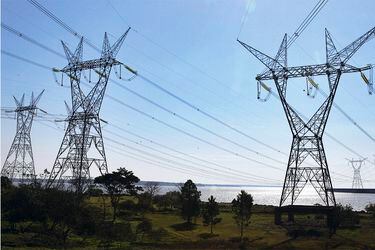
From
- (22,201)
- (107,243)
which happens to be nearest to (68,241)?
(107,243)

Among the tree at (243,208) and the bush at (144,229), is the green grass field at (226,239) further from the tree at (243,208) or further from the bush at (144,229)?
the tree at (243,208)

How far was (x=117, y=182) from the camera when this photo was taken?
252 ft

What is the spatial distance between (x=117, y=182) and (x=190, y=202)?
12.9 meters

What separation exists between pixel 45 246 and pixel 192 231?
27.4 m

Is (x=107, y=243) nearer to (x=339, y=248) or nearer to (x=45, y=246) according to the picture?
(x=45, y=246)

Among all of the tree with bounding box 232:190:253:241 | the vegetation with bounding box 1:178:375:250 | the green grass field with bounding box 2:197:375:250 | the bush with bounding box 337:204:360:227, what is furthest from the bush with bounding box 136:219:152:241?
the bush with bounding box 337:204:360:227

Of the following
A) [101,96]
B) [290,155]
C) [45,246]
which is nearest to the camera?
[45,246]

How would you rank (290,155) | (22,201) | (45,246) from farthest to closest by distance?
1. (290,155)
2. (22,201)
3. (45,246)

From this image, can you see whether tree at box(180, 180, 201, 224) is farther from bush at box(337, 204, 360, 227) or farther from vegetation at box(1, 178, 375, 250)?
bush at box(337, 204, 360, 227)

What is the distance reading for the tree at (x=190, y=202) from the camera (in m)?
74.9

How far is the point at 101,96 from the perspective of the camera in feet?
197

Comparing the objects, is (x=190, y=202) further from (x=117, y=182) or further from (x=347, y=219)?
(x=347, y=219)

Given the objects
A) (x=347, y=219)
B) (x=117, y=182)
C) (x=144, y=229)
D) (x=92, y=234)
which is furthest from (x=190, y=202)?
(x=92, y=234)

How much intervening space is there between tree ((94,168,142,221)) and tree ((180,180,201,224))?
899 centimetres
